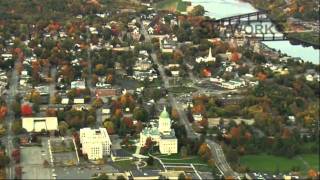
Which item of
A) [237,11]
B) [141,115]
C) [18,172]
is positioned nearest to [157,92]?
[141,115]

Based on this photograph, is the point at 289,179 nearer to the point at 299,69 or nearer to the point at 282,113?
the point at 282,113

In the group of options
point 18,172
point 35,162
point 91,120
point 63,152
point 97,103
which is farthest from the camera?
point 97,103

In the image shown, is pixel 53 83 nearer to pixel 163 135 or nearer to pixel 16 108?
pixel 16 108

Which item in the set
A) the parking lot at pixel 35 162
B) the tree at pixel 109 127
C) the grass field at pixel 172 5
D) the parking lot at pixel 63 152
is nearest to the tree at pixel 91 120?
the tree at pixel 109 127

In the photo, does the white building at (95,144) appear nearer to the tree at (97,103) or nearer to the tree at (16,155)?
the tree at (16,155)

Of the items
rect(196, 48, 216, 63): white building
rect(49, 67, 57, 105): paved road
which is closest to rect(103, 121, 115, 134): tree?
rect(49, 67, 57, 105): paved road

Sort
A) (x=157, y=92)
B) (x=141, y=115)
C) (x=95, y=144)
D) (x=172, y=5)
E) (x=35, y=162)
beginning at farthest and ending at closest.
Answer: (x=172, y=5), (x=157, y=92), (x=141, y=115), (x=95, y=144), (x=35, y=162)

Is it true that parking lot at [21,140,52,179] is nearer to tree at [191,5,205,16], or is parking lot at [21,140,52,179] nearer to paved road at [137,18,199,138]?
paved road at [137,18,199,138]
